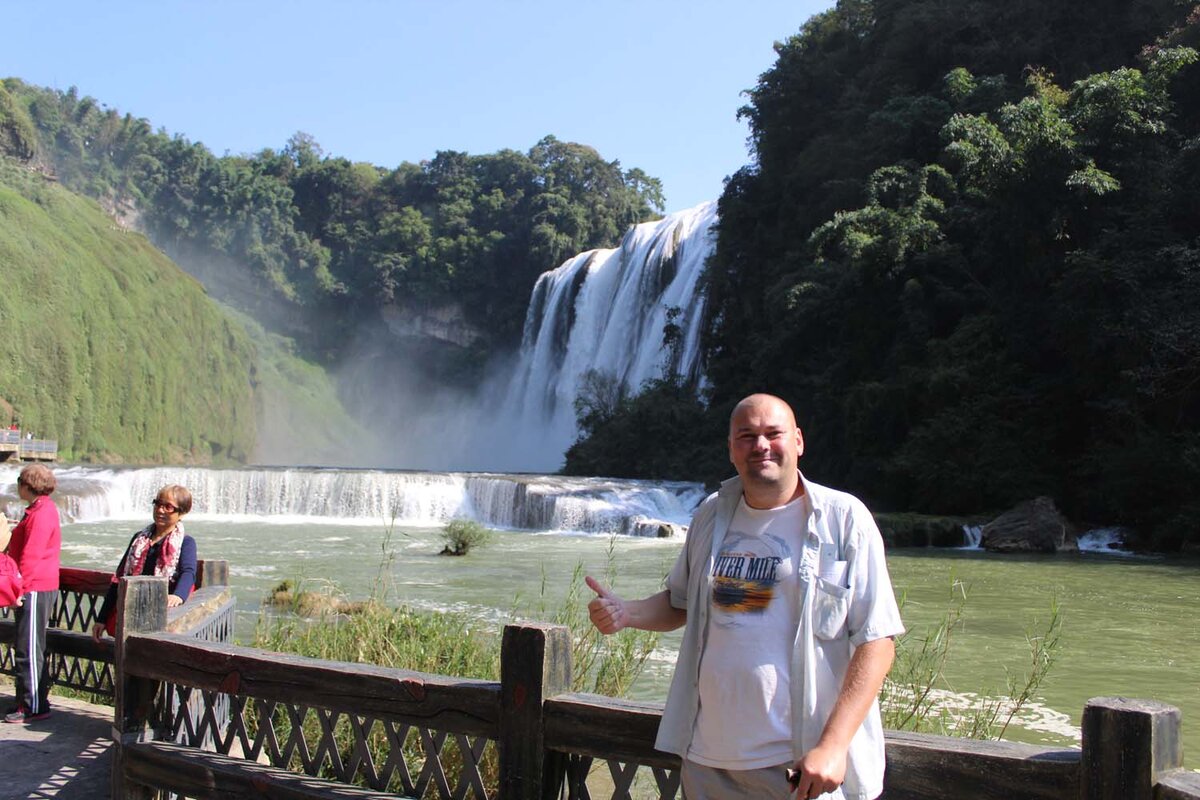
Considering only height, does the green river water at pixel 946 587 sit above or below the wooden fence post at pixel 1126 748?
below

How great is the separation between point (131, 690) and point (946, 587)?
12.3 meters

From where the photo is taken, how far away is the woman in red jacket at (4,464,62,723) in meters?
5.56

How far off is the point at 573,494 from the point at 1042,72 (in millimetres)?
15722

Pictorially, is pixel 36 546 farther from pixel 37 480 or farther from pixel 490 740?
pixel 490 740

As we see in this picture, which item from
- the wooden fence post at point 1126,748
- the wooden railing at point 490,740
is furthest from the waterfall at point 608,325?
the wooden fence post at point 1126,748

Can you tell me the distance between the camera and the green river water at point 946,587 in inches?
348

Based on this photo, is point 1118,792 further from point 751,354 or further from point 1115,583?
point 751,354

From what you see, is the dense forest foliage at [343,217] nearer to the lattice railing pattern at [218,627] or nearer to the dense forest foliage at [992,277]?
the dense forest foliage at [992,277]

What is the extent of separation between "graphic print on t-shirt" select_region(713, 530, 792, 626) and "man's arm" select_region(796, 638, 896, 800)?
0.24 meters

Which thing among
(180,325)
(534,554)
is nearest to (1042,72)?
(534,554)

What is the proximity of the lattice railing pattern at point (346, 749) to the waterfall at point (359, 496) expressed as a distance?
68.5ft

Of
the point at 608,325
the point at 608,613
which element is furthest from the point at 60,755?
the point at 608,325

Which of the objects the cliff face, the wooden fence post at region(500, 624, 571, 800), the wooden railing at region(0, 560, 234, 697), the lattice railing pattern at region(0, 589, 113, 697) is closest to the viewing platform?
the wooden railing at region(0, 560, 234, 697)

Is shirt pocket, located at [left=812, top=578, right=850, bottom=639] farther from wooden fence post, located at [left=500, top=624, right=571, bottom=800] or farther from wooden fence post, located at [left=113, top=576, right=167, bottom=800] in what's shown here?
wooden fence post, located at [left=113, top=576, right=167, bottom=800]
